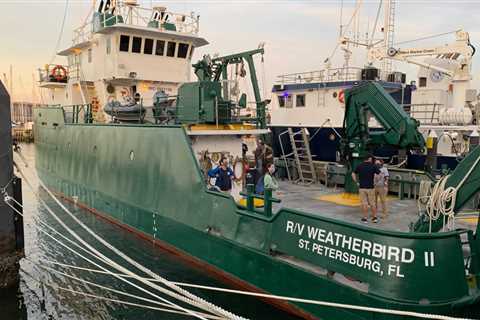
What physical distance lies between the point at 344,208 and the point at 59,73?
15.5 metres

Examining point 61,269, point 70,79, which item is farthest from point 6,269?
point 70,79

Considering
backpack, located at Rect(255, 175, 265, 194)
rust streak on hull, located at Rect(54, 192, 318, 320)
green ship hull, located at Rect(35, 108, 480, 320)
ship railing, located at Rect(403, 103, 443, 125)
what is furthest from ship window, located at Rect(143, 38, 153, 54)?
ship railing, located at Rect(403, 103, 443, 125)

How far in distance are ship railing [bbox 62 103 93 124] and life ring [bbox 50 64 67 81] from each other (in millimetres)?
1836

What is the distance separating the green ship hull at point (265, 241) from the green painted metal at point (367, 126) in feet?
13.7

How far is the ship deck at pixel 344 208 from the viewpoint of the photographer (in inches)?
340

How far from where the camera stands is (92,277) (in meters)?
9.82

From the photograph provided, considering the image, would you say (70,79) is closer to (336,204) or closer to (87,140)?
(87,140)

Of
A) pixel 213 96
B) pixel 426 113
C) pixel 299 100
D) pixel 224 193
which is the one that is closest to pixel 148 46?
pixel 213 96

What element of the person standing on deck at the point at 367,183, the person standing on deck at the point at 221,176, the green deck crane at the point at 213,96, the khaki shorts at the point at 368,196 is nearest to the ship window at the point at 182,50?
the green deck crane at the point at 213,96

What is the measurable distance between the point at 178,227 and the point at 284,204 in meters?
2.58

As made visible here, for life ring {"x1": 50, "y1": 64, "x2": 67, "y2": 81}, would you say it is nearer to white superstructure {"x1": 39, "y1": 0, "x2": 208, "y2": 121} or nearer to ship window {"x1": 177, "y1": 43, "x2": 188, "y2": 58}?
white superstructure {"x1": 39, "y1": 0, "x2": 208, "y2": 121}

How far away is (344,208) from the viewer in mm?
9875

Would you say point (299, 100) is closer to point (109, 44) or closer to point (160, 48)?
point (160, 48)

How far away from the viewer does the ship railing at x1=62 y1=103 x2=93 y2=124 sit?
15445 mm
